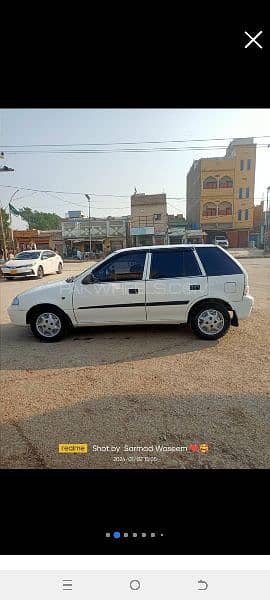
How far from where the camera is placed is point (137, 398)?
1.90 metres

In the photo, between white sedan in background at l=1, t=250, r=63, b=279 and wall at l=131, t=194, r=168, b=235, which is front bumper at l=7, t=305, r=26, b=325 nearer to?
white sedan in background at l=1, t=250, r=63, b=279

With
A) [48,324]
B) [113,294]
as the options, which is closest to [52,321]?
[48,324]

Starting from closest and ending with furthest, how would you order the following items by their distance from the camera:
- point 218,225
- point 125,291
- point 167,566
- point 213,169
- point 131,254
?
point 167,566
point 213,169
point 218,225
point 131,254
point 125,291

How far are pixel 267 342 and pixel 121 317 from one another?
5.16ft

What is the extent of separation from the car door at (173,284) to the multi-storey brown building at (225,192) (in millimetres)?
693

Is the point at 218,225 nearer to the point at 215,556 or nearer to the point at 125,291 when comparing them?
the point at 125,291

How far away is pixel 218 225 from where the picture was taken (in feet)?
6.72

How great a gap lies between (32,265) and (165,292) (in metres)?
1.41

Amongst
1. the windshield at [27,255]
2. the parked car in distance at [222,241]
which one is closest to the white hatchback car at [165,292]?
the parked car in distance at [222,241]
